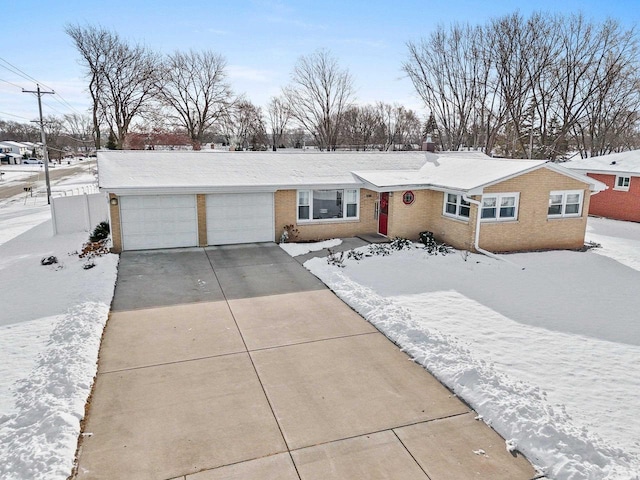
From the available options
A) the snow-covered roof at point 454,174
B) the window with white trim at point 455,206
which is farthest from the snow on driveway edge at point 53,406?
the window with white trim at point 455,206

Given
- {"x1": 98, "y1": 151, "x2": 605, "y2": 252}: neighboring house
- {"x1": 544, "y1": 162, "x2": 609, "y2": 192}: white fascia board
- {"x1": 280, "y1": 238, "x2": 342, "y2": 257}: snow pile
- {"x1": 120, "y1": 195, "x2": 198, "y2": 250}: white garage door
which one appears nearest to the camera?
{"x1": 120, "y1": 195, "x2": 198, "y2": 250}: white garage door

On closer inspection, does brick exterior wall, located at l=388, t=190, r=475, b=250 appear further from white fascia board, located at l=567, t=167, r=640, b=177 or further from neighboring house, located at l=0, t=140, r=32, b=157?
neighboring house, located at l=0, t=140, r=32, b=157

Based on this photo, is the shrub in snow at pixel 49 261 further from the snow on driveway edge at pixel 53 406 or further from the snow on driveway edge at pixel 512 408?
the snow on driveway edge at pixel 512 408

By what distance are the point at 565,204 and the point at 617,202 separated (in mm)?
Answer: 10232

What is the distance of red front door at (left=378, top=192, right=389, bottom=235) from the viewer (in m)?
17.6

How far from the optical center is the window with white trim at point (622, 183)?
23378mm

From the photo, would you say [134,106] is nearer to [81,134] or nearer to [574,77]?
[574,77]

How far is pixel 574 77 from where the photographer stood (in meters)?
34.5

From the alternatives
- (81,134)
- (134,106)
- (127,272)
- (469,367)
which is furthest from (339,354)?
(81,134)

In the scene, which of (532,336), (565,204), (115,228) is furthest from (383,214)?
(115,228)

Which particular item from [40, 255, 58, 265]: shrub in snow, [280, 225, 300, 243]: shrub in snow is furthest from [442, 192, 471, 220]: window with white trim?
[40, 255, 58, 265]: shrub in snow

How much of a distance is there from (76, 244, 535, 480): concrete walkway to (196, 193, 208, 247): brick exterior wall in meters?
5.49

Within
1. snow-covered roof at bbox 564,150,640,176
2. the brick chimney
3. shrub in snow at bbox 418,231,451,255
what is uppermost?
the brick chimney

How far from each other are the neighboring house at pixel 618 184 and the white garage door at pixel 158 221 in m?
21.8
